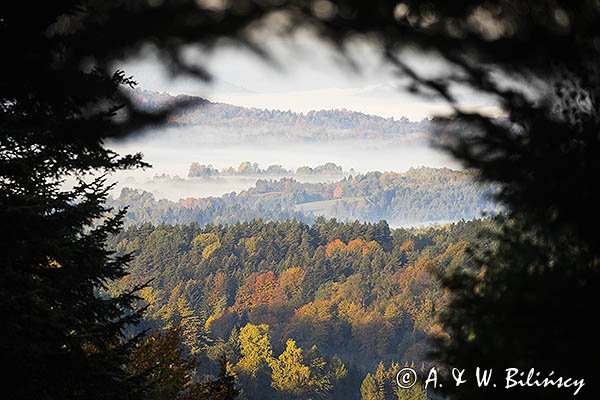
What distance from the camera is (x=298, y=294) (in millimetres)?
147875

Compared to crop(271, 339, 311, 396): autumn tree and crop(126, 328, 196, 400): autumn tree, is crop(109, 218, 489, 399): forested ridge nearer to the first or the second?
crop(271, 339, 311, 396): autumn tree

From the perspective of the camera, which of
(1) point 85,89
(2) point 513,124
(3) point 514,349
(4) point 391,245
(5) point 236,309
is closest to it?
(3) point 514,349

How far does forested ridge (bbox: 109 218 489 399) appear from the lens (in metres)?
102

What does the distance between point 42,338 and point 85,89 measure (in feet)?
13.7

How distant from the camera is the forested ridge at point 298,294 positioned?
102 metres

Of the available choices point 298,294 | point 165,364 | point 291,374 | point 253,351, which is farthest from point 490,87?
point 298,294

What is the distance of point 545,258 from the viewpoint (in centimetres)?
369

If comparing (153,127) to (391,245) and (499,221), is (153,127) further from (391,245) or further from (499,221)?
(391,245)

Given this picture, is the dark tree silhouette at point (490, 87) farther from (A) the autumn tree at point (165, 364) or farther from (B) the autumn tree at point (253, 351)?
(B) the autumn tree at point (253, 351)

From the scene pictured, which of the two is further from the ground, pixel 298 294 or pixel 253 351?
pixel 298 294

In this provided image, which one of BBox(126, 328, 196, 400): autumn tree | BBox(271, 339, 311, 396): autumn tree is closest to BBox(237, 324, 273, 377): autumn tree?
BBox(271, 339, 311, 396): autumn tree

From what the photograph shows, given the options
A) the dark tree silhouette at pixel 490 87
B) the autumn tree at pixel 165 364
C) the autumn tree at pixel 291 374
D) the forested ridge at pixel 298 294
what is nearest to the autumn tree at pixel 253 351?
the forested ridge at pixel 298 294

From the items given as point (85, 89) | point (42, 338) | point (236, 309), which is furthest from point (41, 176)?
point (236, 309)

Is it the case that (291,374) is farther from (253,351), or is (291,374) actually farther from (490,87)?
(490,87)
